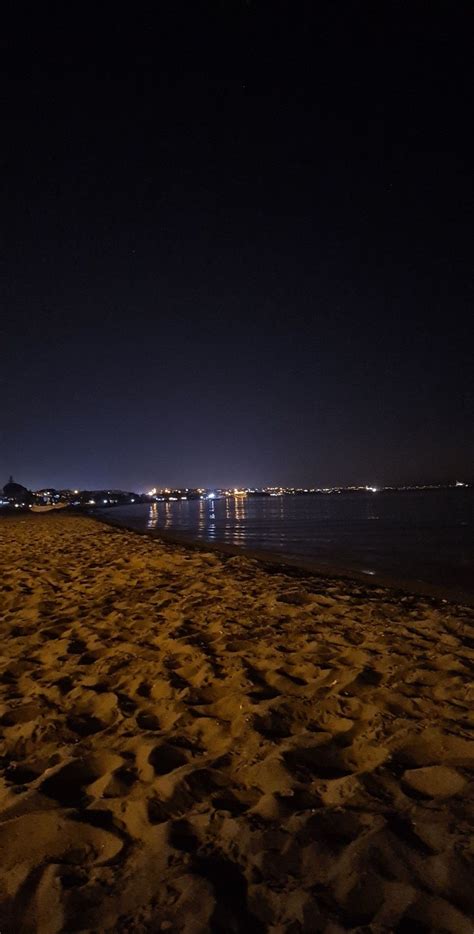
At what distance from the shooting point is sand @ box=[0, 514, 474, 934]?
5.79ft

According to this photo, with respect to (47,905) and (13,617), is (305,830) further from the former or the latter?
(13,617)

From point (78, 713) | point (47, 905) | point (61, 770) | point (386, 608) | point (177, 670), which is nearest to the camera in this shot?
point (47, 905)

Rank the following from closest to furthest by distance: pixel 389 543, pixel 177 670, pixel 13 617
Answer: pixel 177 670 → pixel 13 617 → pixel 389 543

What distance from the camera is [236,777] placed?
253cm

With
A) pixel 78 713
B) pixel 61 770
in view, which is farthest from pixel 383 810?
pixel 78 713

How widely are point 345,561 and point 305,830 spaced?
11409 millimetres

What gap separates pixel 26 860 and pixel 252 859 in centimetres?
95

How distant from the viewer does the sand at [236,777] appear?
176cm

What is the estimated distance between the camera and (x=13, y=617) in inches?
228

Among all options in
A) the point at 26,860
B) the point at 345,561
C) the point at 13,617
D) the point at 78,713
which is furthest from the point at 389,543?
the point at 26,860

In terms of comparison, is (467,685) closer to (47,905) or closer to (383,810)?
(383,810)

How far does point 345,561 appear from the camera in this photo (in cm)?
1312

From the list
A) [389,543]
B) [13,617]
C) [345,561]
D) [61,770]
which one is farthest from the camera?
[389,543]

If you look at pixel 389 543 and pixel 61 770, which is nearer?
pixel 61 770
